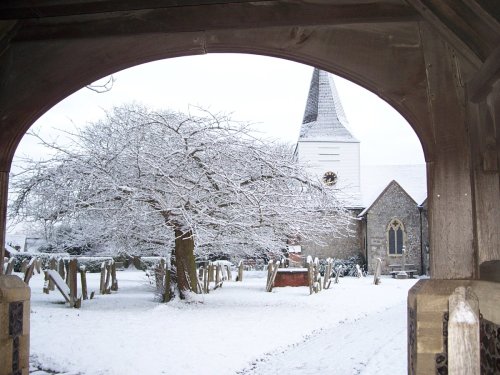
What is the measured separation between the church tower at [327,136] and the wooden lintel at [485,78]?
3311 cm

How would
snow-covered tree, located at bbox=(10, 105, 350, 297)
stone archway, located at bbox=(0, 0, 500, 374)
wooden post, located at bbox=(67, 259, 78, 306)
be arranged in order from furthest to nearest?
wooden post, located at bbox=(67, 259, 78, 306) → snow-covered tree, located at bbox=(10, 105, 350, 297) → stone archway, located at bbox=(0, 0, 500, 374)

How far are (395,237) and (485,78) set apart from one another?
30.4 meters

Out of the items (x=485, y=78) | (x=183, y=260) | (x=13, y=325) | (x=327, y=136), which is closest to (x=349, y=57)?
(x=485, y=78)

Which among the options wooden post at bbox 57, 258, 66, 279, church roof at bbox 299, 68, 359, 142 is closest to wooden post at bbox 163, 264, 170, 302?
wooden post at bbox 57, 258, 66, 279

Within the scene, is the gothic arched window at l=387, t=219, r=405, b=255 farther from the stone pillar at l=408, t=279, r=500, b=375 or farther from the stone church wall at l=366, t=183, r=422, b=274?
the stone pillar at l=408, t=279, r=500, b=375

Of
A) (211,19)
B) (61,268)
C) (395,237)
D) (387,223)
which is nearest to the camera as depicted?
(211,19)

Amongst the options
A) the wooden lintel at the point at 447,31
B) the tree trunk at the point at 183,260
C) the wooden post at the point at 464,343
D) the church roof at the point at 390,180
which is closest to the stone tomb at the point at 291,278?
the tree trunk at the point at 183,260

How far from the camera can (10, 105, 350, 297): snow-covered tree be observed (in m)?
12.4

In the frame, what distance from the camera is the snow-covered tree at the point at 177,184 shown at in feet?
40.8

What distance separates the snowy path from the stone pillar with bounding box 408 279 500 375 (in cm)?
321

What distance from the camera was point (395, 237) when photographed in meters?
32.6

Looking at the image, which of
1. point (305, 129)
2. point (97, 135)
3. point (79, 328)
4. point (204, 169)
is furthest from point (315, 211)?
point (305, 129)

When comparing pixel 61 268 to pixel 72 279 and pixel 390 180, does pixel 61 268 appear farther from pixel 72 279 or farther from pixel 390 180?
pixel 390 180

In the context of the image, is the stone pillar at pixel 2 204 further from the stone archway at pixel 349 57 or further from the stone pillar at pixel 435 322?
the stone pillar at pixel 435 322
